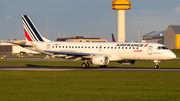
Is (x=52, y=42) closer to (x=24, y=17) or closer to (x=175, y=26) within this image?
(x=24, y=17)

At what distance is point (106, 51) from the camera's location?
46.9 metres

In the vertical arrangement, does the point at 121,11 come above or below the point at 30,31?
above

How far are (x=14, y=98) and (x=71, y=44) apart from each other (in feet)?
104

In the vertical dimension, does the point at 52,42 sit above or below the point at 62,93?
above

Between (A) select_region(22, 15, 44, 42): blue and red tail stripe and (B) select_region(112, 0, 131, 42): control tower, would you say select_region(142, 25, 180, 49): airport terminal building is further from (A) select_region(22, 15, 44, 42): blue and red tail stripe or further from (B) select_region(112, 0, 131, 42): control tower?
(A) select_region(22, 15, 44, 42): blue and red tail stripe

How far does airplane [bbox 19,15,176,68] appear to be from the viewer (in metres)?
44.5

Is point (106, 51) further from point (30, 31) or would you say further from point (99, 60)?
point (30, 31)

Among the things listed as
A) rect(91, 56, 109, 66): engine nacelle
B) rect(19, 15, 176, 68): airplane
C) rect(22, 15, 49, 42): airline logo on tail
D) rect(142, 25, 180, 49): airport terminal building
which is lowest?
rect(91, 56, 109, 66): engine nacelle

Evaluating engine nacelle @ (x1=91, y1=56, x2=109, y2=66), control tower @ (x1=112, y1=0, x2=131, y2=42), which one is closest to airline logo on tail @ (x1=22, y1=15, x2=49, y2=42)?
engine nacelle @ (x1=91, y1=56, x2=109, y2=66)

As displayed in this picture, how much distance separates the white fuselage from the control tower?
100787 mm

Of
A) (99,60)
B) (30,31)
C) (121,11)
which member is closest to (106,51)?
(99,60)

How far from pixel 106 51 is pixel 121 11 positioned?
10534 centimetres

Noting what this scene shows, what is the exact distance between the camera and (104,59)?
44469 millimetres

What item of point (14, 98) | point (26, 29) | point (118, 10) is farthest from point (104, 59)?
point (118, 10)
